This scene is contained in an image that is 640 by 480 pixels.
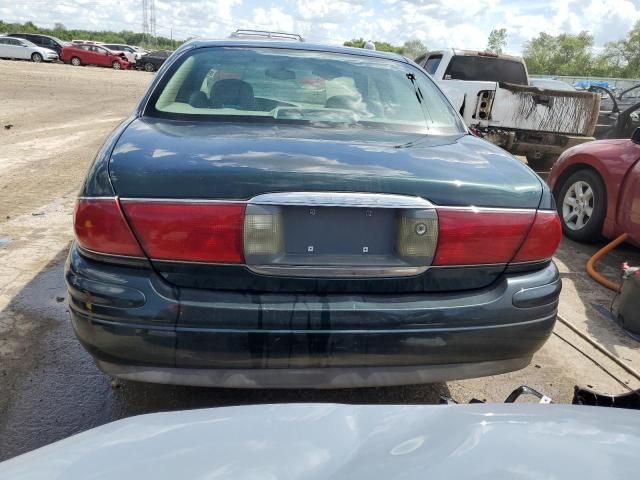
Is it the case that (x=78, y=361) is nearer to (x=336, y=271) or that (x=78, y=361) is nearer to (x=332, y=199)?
(x=336, y=271)

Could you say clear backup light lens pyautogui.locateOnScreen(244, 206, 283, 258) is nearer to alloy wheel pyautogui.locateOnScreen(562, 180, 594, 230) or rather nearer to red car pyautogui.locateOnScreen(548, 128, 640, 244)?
red car pyautogui.locateOnScreen(548, 128, 640, 244)

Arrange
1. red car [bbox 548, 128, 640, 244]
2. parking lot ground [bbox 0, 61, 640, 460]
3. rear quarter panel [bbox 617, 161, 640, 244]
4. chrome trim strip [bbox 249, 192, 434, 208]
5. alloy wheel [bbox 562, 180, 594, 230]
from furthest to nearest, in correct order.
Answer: alloy wheel [bbox 562, 180, 594, 230], red car [bbox 548, 128, 640, 244], rear quarter panel [bbox 617, 161, 640, 244], parking lot ground [bbox 0, 61, 640, 460], chrome trim strip [bbox 249, 192, 434, 208]

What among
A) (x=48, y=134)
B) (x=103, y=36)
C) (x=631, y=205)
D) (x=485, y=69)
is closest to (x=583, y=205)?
(x=631, y=205)

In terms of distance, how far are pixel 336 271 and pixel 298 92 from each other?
1434 mm

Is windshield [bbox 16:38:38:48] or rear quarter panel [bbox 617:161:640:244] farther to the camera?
windshield [bbox 16:38:38:48]

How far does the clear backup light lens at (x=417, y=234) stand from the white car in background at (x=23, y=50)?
40752 mm

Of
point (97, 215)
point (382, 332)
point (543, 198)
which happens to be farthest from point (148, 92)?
point (543, 198)

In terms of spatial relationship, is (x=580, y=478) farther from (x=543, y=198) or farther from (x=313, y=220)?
(x=543, y=198)

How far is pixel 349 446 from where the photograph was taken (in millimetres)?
1157

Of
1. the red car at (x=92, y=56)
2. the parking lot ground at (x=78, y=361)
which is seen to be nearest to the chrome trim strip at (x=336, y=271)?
the parking lot ground at (x=78, y=361)

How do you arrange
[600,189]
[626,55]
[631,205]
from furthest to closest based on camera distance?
[626,55], [600,189], [631,205]

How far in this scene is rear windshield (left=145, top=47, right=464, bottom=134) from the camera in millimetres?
2852

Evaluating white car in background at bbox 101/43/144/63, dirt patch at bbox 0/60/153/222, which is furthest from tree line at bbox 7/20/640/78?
dirt patch at bbox 0/60/153/222

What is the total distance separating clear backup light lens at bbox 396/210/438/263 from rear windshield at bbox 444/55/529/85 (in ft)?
28.3
